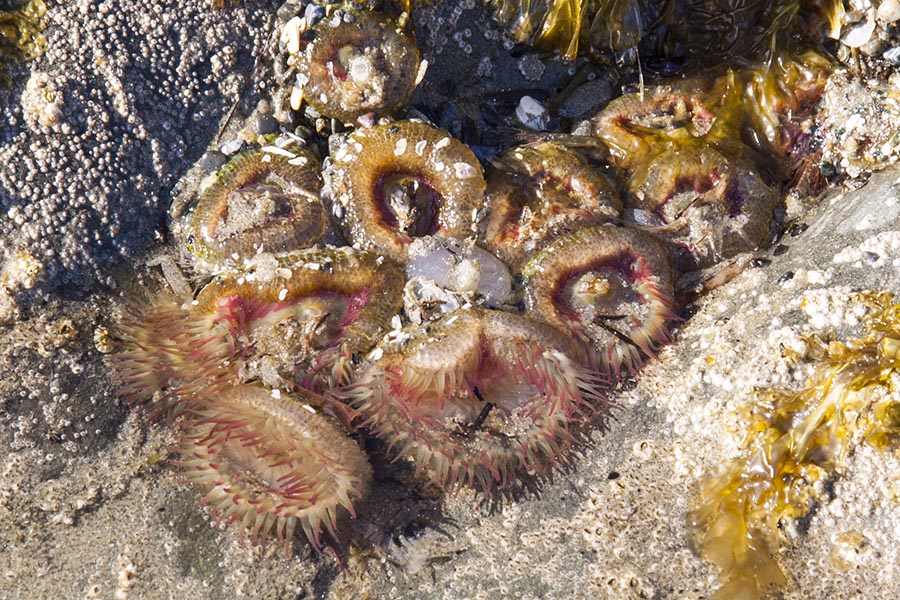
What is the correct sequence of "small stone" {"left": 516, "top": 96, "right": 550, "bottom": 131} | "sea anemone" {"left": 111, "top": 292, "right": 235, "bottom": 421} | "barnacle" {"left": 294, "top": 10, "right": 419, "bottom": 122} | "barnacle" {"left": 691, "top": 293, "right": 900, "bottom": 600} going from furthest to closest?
"small stone" {"left": 516, "top": 96, "right": 550, "bottom": 131} < "barnacle" {"left": 294, "top": 10, "right": 419, "bottom": 122} < "sea anemone" {"left": 111, "top": 292, "right": 235, "bottom": 421} < "barnacle" {"left": 691, "top": 293, "right": 900, "bottom": 600}

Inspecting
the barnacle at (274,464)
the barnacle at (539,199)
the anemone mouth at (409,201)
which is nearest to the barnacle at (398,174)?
the anemone mouth at (409,201)


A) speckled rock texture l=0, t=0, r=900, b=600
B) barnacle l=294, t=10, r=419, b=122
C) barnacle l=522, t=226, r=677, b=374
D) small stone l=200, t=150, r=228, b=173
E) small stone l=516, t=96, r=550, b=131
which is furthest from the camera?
small stone l=516, t=96, r=550, b=131

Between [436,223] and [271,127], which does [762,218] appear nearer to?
[436,223]

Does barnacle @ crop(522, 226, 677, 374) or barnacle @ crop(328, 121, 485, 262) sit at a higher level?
barnacle @ crop(328, 121, 485, 262)

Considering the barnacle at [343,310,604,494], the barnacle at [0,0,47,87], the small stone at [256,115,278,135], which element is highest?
the barnacle at [0,0,47,87]

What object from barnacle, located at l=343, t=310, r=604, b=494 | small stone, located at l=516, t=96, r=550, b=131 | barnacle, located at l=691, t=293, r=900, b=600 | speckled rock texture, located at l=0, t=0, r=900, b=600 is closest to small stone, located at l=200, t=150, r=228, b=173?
speckled rock texture, located at l=0, t=0, r=900, b=600

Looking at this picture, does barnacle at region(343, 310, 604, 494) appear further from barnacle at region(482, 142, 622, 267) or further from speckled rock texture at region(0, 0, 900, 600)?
barnacle at region(482, 142, 622, 267)

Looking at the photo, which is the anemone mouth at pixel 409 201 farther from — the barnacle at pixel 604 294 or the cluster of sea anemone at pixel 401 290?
the barnacle at pixel 604 294

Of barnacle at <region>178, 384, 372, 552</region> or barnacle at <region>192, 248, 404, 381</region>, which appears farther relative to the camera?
barnacle at <region>192, 248, 404, 381</region>
